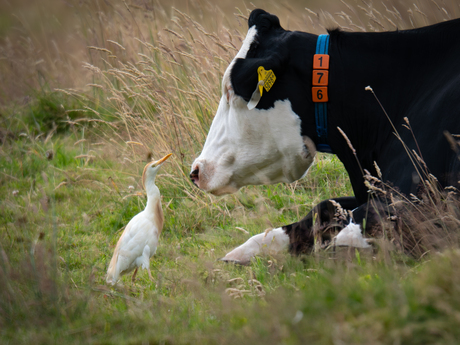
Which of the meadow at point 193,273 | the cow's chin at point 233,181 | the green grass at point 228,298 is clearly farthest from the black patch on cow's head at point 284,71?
the green grass at point 228,298

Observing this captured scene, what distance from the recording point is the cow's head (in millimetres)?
3033

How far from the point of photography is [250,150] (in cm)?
325

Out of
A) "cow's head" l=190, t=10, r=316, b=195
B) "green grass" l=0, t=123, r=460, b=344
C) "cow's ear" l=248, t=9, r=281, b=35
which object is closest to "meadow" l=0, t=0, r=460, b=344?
"green grass" l=0, t=123, r=460, b=344

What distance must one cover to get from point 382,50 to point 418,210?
1092mm

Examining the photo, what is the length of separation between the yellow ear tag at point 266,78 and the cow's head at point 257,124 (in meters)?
0.03

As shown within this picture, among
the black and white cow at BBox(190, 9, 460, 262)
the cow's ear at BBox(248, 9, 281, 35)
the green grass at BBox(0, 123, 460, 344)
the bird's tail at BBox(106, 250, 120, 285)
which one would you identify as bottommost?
the bird's tail at BBox(106, 250, 120, 285)

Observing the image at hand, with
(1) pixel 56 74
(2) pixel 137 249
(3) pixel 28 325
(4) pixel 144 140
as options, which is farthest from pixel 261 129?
(1) pixel 56 74

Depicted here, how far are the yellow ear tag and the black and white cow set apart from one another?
3cm

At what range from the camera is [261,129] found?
315 cm

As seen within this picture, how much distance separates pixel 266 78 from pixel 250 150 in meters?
0.52

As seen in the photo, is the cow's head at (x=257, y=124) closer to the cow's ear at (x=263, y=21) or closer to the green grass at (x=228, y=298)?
the cow's ear at (x=263, y=21)

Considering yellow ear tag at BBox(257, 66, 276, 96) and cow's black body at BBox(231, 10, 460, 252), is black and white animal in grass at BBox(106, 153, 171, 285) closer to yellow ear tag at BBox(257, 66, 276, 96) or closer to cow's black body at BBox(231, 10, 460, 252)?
cow's black body at BBox(231, 10, 460, 252)

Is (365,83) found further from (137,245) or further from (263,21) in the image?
(137,245)

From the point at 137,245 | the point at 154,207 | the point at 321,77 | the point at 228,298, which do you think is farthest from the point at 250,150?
the point at 228,298
